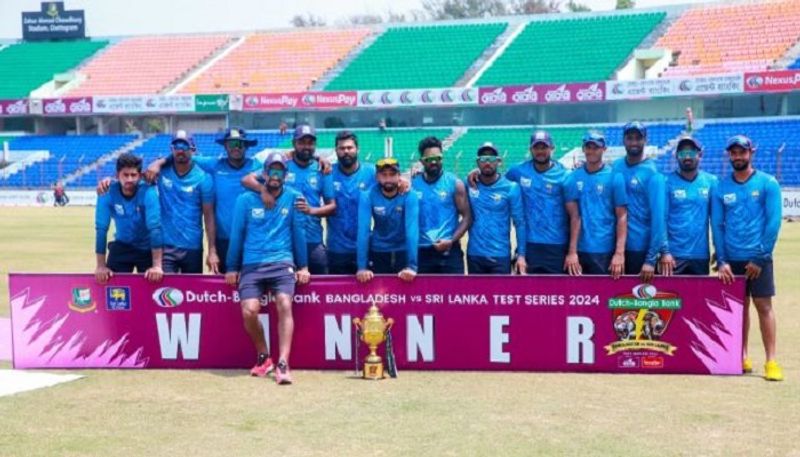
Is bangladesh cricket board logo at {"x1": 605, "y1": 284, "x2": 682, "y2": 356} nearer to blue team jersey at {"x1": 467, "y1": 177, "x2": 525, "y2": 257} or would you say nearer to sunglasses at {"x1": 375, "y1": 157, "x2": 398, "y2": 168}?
blue team jersey at {"x1": 467, "y1": 177, "x2": 525, "y2": 257}

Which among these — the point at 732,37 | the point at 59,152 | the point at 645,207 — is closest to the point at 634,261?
the point at 645,207

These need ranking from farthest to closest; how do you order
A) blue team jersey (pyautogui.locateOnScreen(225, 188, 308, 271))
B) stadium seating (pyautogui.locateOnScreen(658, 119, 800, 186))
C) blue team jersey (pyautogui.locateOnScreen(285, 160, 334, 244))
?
stadium seating (pyautogui.locateOnScreen(658, 119, 800, 186))
blue team jersey (pyautogui.locateOnScreen(285, 160, 334, 244))
blue team jersey (pyautogui.locateOnScreen(225, 188, 308, 271))

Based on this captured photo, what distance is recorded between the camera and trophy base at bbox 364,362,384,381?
26.6 ft

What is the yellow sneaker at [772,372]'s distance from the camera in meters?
7.83

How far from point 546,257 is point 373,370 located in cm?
184

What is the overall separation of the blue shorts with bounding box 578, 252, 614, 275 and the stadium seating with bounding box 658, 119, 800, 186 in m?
25.4

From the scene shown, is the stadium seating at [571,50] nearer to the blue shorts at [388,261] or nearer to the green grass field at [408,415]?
the blue shorts at [388,261]

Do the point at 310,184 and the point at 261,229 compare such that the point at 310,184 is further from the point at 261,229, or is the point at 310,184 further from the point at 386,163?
the point at 386,163

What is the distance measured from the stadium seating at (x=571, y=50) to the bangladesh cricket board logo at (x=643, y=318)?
114ft

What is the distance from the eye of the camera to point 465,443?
6.09 meters

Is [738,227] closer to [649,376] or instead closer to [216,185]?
[649,376]

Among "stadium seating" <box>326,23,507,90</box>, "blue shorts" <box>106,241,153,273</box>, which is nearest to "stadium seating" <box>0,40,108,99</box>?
"stadium seating" <box>326,23,507,90</box>

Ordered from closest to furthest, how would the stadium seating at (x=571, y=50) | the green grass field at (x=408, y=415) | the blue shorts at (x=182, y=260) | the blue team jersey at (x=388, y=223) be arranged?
1. the green grass field at (x=408, y=415)
2. the blue team jersey at (x=388, y=223)
3. the blue shorts at (x=182, y=260)
4. the stadium seating at (x=571, y=50)

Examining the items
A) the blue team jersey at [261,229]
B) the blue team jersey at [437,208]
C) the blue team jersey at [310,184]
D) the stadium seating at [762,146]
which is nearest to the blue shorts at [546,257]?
the blue team jersey at [437,208]
